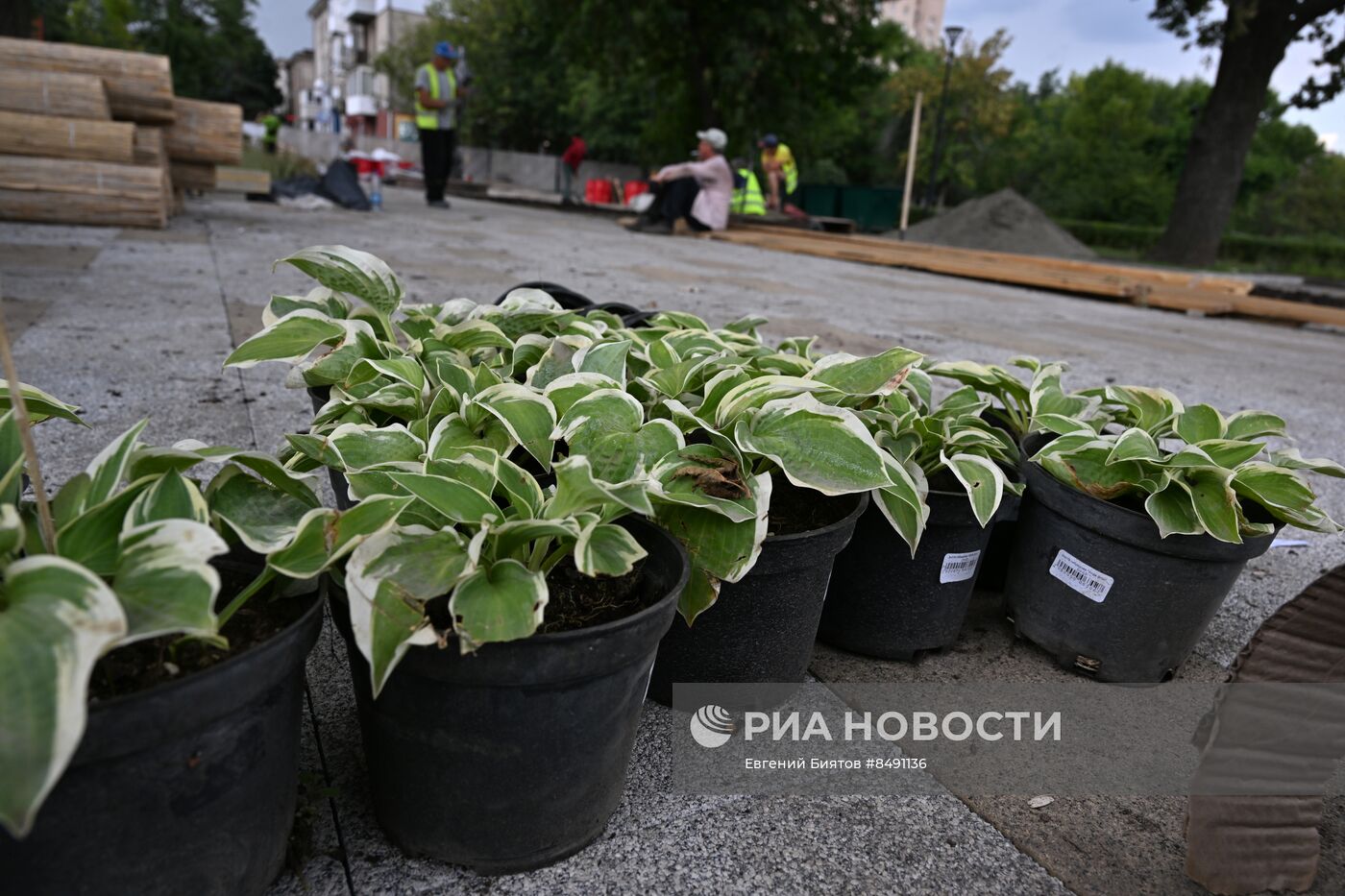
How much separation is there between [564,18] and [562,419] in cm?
1507

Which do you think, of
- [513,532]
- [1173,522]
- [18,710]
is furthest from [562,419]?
[1173,522]

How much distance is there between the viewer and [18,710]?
A: 2.28 feet

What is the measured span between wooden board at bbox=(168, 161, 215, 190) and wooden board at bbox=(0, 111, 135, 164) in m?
1.58

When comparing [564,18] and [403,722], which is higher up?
[564,18]

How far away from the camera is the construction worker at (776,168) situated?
15211 millimetres

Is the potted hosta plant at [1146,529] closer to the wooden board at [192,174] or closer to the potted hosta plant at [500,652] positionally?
the potted hosta plant at [500,652]

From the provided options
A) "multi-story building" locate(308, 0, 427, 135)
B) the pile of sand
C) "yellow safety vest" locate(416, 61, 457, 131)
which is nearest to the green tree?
the pile of sand

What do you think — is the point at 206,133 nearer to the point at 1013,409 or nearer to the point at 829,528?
the point at 1013,409

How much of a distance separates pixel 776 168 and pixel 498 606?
1585cm

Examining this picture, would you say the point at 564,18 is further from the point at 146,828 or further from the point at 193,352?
the point at 146,828

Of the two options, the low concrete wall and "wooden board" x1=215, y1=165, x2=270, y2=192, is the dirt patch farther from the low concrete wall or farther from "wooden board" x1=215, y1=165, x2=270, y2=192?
the low concrete wall

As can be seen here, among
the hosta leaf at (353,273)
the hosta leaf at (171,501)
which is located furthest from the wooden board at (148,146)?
the hosta leaf at (171,501)

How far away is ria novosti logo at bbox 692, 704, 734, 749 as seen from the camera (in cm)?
155

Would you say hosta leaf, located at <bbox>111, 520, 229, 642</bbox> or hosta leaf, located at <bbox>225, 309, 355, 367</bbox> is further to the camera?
hosta leaf, located at <bbox>225, 309, 355, 367</bbox>
